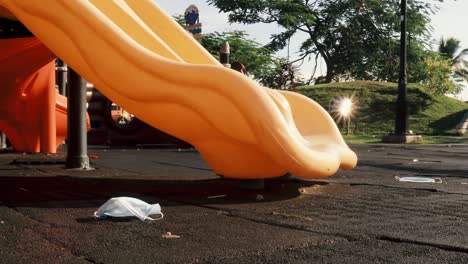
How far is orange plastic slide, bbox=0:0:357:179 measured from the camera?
5484 mm

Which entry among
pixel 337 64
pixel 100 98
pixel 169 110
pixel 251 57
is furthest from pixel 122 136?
pixel 337 64

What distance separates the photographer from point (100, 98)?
17.6m

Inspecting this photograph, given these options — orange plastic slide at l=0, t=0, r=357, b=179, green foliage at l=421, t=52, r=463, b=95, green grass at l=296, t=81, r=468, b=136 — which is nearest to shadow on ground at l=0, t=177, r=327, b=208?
orange plastic slide at l=0, t=0, r=357, b=179

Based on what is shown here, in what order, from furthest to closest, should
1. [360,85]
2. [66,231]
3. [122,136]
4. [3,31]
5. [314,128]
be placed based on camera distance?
[360,85] < [122,136] < [3,31] < [314,128] < [66,231]

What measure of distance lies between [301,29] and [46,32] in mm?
40165

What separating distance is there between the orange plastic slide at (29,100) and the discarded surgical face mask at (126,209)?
6.19 meters

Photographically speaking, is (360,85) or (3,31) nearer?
(3,31)

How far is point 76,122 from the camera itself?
851cm

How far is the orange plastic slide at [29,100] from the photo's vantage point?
10109 millimetres

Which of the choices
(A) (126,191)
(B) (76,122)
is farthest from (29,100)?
(A) (126,191)

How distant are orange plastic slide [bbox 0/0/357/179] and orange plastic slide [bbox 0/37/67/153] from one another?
3.90 m

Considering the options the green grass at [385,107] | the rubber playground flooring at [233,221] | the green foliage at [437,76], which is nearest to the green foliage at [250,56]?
the green grass at [385,107]

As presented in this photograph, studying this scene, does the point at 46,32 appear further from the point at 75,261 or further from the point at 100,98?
the point at 100,98

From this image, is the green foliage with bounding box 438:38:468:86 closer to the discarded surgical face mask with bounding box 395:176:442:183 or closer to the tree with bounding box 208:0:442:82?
the tree with bounding box 208:0:442:82
